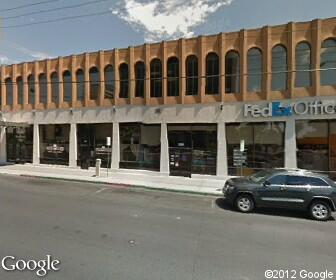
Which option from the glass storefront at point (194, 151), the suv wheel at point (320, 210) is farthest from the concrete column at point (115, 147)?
the suv wheel at point (320, 210)

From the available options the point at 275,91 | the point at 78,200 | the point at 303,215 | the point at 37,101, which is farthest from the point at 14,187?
the point at 275,91

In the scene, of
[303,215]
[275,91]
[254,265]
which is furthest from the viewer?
[275,91]

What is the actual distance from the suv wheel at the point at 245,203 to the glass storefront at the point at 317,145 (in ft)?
25.5

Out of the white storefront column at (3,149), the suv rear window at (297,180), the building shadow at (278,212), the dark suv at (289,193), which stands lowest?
the building shadow at (278,212)

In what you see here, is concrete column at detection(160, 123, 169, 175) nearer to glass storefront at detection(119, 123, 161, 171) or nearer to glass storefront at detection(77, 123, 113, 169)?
glass storefront at detection(119, 123, 161, 171)

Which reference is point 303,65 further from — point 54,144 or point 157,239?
point 54,144

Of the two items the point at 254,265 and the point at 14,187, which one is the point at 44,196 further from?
the point at 254,265

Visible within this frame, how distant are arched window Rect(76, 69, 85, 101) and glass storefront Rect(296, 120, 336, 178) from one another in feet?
52.0

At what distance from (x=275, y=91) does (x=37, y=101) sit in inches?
752

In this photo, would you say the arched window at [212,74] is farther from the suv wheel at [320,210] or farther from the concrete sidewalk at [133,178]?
the suv wheel at [320,210]

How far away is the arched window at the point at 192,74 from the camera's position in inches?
739

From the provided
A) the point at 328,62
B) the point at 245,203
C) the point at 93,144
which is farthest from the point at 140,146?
the point at 328,62

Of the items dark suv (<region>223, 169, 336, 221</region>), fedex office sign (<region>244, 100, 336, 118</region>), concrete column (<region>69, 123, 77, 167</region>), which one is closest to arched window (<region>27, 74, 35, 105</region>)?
concrete column (<region>69, 123, 77, 167</region>)

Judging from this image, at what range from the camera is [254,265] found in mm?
5488
